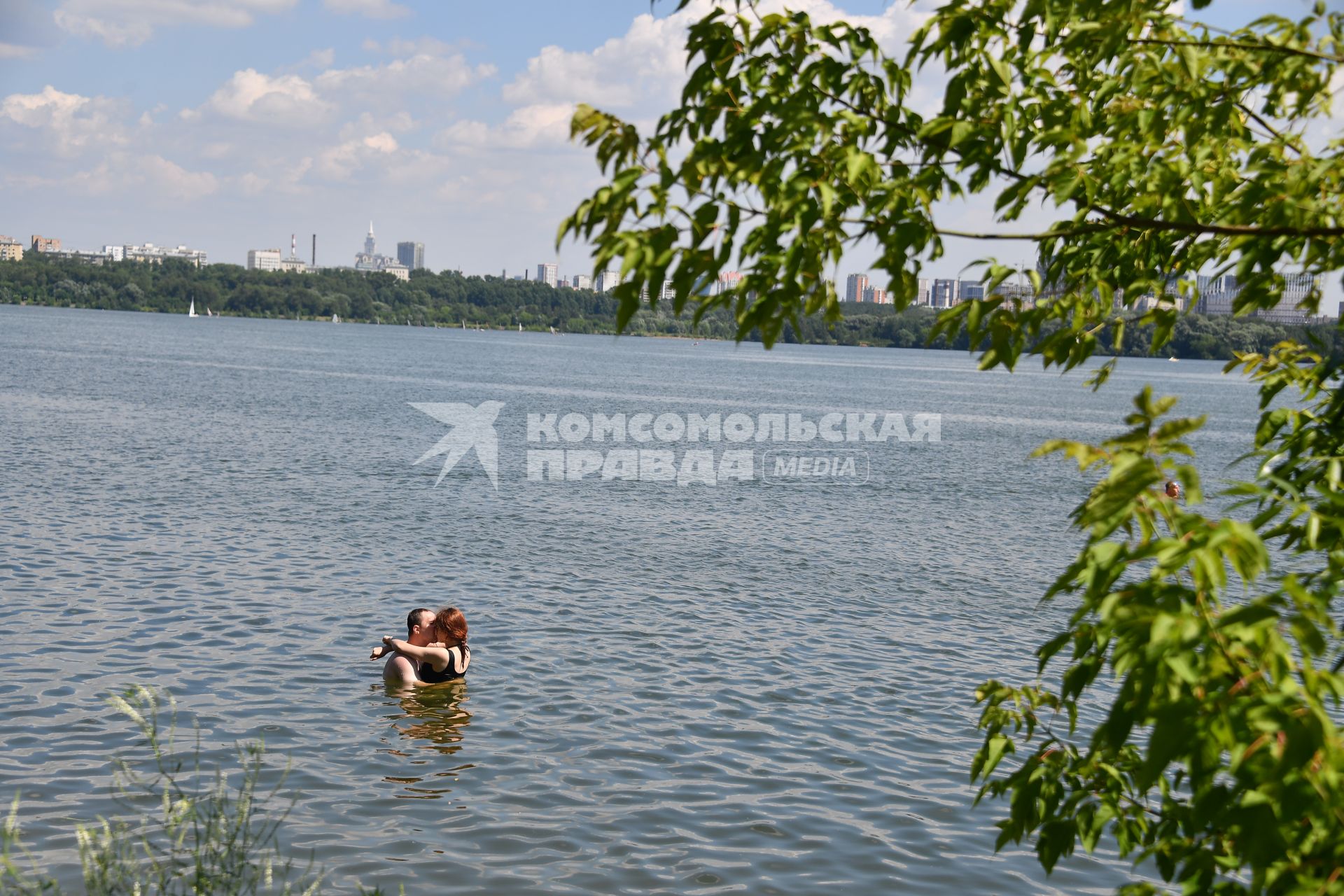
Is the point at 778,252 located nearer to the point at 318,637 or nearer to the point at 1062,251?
the point at 1062,251

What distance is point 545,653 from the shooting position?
17.0 metres

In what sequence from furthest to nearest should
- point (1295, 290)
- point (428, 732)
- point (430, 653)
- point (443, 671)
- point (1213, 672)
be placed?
point (443, 671) < point (430, 653) < point (428, 732) < point (1295, 290) < point (1213, 672)

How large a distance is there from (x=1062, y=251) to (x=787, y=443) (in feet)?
167

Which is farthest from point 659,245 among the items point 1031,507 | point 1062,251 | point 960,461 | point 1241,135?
point 960,461

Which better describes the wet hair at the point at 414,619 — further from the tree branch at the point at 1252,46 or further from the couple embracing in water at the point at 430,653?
the tree branch at the point at 1252,46

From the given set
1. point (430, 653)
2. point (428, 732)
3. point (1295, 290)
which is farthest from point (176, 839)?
point (1295, 290)

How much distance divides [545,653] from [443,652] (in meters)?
2.45

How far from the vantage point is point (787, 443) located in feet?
188

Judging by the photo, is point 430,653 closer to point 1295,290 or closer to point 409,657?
point 409,657

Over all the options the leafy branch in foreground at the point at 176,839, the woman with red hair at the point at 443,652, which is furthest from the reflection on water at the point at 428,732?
the leafy branch in foreground at the point at 176,839

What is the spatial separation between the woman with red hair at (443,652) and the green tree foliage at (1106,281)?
10108 mm

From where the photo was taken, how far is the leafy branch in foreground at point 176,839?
24.2 ft

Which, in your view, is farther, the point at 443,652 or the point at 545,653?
the point at 545,653

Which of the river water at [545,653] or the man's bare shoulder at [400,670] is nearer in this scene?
the river water at [545,653]
